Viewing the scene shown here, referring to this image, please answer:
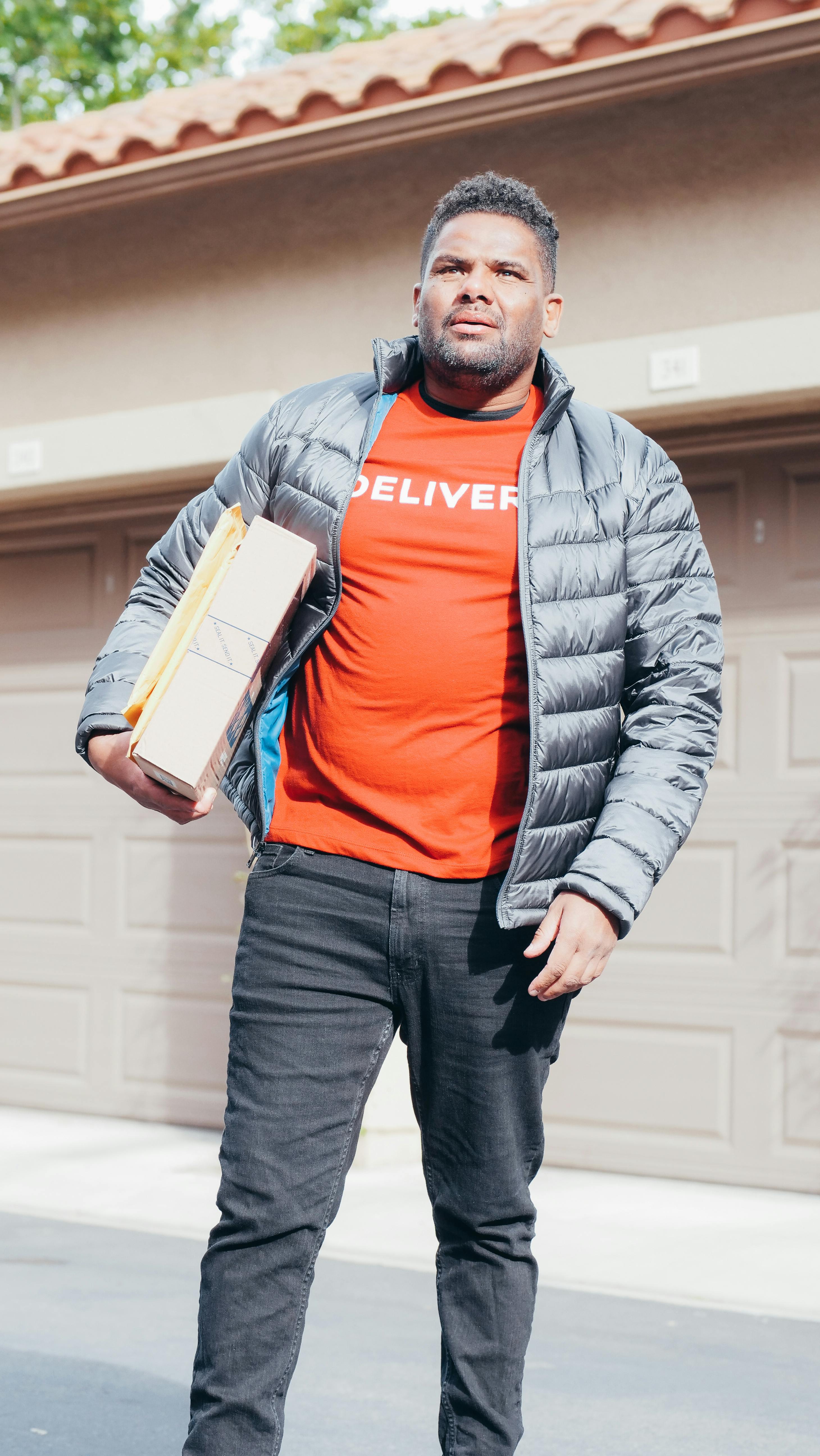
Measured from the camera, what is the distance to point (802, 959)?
553cm

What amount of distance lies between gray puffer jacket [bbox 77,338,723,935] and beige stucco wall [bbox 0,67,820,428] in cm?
311

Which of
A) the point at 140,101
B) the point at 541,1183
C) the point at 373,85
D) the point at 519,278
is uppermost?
the point at 140,101

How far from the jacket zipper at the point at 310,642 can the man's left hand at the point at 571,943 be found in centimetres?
45

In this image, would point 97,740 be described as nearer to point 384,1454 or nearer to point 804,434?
point 384,1454

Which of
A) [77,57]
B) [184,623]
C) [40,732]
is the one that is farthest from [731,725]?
[77,57]

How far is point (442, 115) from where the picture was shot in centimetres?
560

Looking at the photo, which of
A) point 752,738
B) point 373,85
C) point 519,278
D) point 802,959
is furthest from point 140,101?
point 519,278

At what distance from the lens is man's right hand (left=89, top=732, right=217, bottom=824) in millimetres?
2096

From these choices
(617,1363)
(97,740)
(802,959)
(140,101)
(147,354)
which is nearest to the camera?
(97,740)

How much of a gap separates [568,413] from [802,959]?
138 inches

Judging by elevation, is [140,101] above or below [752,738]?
above

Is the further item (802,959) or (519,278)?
(802,959)

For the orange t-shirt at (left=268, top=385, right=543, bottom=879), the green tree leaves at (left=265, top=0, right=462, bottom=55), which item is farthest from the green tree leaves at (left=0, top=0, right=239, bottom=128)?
the orange t-shirt at (left=268, top=385, right=543, bottom=879)

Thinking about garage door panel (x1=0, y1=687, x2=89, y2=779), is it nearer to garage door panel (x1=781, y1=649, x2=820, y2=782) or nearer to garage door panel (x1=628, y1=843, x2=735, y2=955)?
garage door panel (x1=628, y1=843, x2=735, y2=955)
